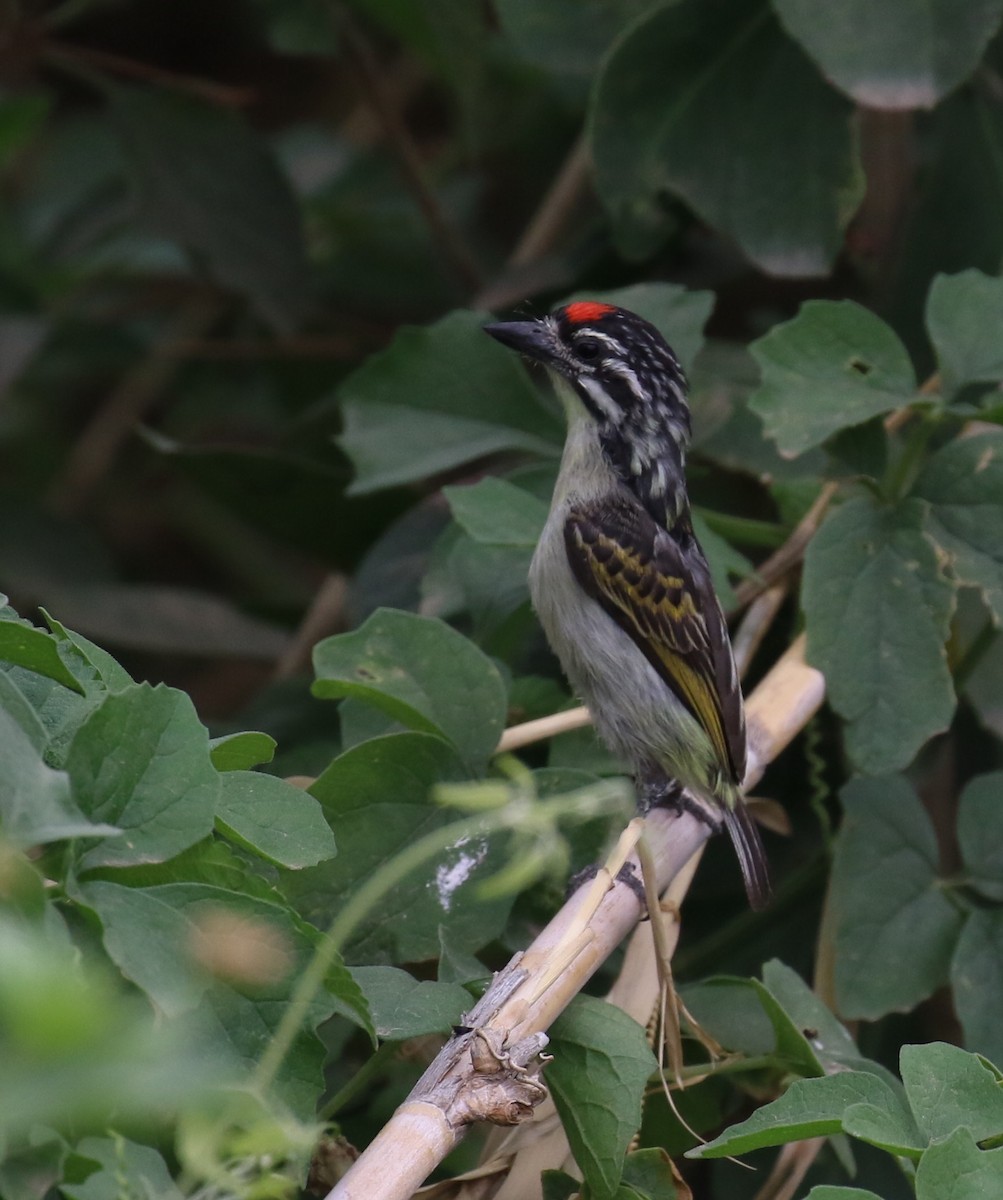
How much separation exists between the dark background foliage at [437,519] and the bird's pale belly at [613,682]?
0.07m

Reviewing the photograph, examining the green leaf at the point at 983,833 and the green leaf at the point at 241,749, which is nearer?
the green leaf at the point at 241,749

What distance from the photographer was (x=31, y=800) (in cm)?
122

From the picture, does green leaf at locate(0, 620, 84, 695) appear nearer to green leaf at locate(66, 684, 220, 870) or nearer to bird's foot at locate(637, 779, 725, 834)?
green leaf at locate(66, 684, 220, 870)

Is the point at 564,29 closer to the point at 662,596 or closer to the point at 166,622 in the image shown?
the point at 662,596

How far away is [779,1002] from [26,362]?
10.3 feet

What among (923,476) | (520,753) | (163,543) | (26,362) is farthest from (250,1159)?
(163,543)

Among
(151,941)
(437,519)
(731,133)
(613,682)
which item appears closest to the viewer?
(151,941)

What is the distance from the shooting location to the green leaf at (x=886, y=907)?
236cm

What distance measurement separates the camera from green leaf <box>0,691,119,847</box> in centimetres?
121

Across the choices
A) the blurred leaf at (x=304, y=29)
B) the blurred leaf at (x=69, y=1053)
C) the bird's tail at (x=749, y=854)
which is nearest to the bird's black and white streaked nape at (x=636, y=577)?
the bird's tail at (x=749, y=854)

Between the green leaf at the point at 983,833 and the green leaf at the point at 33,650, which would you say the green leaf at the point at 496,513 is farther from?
the green leaf at the point at 33,650

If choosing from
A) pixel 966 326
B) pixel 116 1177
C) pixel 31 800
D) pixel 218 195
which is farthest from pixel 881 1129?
pixel 218 195

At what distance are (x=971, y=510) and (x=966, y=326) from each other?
1.27ft

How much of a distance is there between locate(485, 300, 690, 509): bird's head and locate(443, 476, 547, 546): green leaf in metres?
0.43
